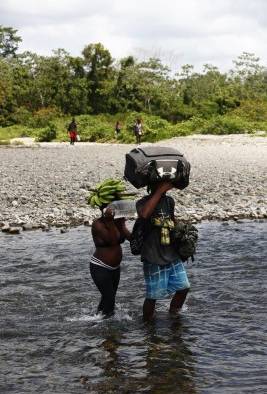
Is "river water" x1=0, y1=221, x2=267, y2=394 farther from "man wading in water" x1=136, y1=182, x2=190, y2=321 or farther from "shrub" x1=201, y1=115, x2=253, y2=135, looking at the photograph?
"shrub" x1=201, y1=115, x2=253, y2=135

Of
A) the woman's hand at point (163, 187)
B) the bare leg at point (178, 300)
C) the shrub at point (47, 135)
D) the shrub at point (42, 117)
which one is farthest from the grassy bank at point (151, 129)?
the woman's hand at point (163, 187)

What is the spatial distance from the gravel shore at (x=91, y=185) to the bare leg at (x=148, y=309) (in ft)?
22.7

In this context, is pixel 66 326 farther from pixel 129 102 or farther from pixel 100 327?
pixel 129 102

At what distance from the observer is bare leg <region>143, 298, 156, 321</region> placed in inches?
269

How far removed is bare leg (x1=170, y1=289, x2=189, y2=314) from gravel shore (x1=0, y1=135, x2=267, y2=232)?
6.95 metres

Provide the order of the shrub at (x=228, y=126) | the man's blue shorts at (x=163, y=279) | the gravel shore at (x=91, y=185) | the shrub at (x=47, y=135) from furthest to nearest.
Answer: the shrub at (x=47, y=135), the shrub at (x=228, y=126), the gravel shore at (x=91, y=185), the man's blue shorts at (x=163, y=279)

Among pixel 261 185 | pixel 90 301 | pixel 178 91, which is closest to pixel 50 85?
pixel 178 91

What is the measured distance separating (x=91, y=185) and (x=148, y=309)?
460 inches

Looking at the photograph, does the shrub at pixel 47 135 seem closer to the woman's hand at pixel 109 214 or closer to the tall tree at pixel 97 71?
the tall tree at pixel 97 71

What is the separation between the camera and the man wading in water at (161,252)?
6391 mm

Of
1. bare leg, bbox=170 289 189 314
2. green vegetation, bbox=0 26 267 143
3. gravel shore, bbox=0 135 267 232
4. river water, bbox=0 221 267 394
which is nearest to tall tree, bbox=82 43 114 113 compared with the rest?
green vegetation, bbox=0 26 267 143

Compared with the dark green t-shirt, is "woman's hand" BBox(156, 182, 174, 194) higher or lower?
higher

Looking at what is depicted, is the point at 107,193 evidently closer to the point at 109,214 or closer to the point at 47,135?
the point at 109,214

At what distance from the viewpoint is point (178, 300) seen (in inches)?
273
